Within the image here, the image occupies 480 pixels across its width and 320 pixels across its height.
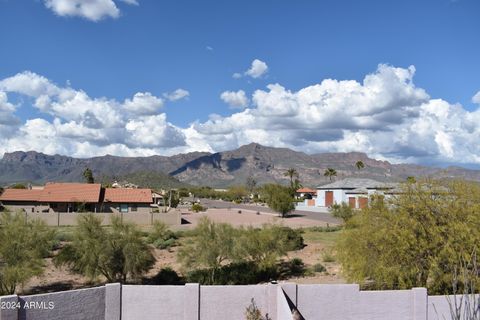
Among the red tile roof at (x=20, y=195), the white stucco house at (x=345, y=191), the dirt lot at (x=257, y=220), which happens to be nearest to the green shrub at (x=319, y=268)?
the dirt lot at (x=257, y=220)

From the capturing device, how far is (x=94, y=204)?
5934 cm

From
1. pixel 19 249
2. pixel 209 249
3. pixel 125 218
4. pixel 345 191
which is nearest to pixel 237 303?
pixel 209 249

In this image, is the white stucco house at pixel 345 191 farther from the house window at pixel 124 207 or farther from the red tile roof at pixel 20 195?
the red tile roof at pixel 20 195

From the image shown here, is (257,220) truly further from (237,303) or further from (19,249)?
(237,303)

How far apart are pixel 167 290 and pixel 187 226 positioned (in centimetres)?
3611

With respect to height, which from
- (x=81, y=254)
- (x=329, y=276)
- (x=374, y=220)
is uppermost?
(x=374, y=220)

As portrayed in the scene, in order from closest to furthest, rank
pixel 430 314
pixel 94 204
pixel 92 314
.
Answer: pixel 92 314 < pixel 430 314 < pixel 94 204

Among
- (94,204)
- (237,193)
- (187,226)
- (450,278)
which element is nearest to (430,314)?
(450,278)

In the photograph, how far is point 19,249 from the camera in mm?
22766

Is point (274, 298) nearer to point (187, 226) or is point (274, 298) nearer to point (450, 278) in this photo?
point (450, 278)

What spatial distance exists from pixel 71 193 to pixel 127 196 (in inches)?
274

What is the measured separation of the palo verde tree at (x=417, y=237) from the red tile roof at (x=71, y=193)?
44.2 m

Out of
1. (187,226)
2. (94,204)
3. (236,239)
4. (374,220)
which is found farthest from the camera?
(94,204)

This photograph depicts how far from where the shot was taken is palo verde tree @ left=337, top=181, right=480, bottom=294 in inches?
756
